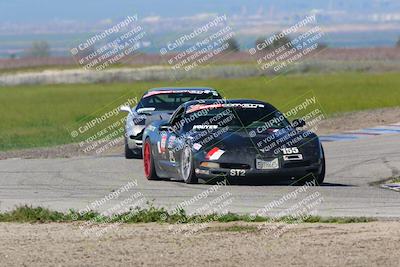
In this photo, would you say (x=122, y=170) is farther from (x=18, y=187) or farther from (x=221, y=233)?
(x=221, y=233)

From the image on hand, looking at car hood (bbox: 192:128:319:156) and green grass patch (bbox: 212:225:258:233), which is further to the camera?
car hood (bbox: 192:128:319:156)

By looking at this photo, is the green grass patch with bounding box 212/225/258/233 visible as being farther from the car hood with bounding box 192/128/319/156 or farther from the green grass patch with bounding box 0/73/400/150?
the green grass patch with bounding box 0/73/400/150

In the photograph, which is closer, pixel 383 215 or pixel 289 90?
pixel 383 215

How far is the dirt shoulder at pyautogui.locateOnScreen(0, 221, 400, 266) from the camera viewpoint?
11.0 metres

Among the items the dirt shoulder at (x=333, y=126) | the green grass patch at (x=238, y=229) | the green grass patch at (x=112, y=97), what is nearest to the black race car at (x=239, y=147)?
the green grass patch at (x=238, y=229)

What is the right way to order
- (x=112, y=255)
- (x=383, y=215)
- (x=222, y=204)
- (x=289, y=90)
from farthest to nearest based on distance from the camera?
(x=289, y=90) → (x=222, y=204) → (x=383, y=215) → (x=112, y=255)

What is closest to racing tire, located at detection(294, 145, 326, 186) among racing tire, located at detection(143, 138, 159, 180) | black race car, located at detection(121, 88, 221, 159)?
racing tire, located at detection(143, 138, 159, 180)

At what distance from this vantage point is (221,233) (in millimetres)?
12508

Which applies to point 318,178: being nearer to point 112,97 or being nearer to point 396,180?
point 396,180

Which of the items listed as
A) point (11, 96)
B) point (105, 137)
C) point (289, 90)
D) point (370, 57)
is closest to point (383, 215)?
point (105, 137)

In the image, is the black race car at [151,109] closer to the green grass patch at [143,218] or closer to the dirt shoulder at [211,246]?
the green grass patch at [143,218]

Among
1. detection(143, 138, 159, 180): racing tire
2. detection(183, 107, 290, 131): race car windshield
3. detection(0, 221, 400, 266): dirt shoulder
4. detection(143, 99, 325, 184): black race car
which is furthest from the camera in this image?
detection(143, 138, 159, 180): racing tire

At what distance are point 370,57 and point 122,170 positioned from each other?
73.0m

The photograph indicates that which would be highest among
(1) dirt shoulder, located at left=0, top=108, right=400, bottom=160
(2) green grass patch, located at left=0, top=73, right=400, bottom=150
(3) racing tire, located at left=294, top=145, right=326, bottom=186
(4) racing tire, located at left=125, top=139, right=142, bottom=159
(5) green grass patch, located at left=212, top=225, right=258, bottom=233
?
(5) green grass patch, located at left=212, top=225, right=258, bottom=233
